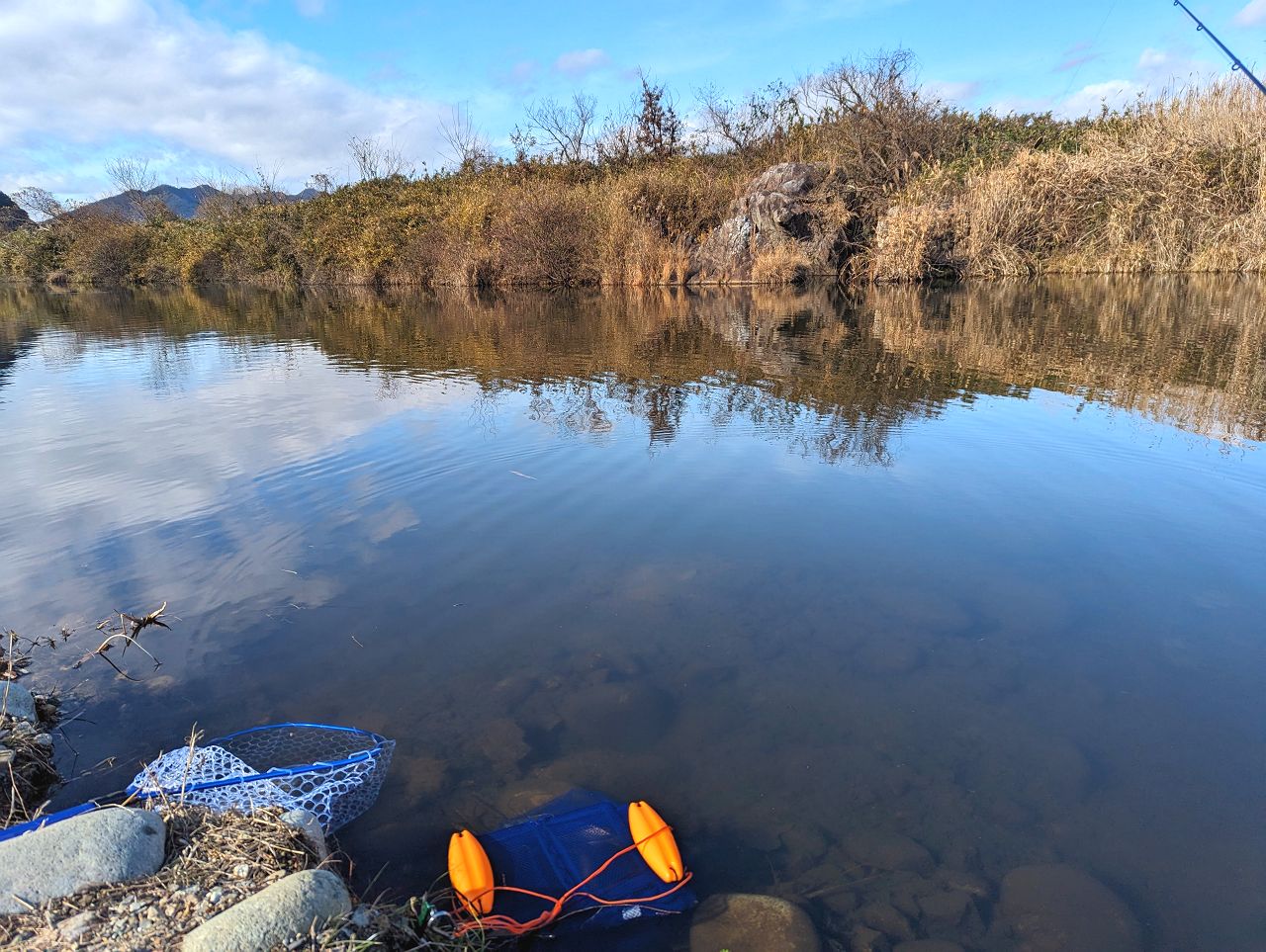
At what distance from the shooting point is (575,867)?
256 centimetres

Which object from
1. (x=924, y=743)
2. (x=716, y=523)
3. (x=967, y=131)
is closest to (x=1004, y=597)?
(x=924, y=743)

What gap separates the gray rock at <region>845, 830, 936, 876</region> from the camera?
260cm

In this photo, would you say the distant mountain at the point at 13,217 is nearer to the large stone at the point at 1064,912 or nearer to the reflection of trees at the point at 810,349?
the reflection of trees at the point at 810,349

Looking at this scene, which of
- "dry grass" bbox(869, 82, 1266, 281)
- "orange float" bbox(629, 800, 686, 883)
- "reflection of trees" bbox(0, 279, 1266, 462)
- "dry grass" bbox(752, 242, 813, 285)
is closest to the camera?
"orange float" bbox(629, 800, 686, 883)

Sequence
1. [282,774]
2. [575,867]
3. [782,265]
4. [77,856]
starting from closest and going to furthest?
[77,856] < [575,867] < [282,774] < [782,265]

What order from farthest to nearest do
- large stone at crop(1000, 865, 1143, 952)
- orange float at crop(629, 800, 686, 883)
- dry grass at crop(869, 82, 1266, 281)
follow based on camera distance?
dry grass at crop(869, 82, 1266, 281)
orange float at crop(629, 800, 686, 883)
large stone at crop(1000, 865, 1143, 952)

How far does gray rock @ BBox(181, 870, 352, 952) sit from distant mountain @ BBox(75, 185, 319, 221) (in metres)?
53.2

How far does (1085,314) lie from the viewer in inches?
595

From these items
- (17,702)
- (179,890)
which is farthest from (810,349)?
(179,890)

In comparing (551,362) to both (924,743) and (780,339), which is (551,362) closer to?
(780,339)

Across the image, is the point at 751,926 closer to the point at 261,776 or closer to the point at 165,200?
the point at 261,776

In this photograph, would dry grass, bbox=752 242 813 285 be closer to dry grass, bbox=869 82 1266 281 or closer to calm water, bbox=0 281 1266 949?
dry grass, bbox=869 82 1266 281

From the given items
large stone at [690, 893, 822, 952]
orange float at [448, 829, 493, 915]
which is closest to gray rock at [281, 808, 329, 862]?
orange float at [448, 829, 493, 915]

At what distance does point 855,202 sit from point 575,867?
29.1 metres
